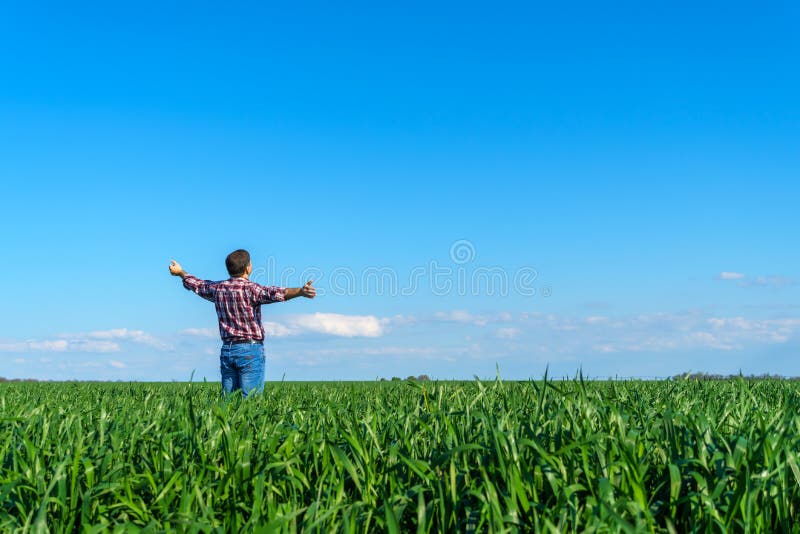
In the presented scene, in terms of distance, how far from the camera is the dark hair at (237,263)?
30.3ft

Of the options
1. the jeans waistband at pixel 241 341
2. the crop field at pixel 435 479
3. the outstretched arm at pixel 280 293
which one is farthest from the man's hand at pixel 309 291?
the crop field at pixel 435 479

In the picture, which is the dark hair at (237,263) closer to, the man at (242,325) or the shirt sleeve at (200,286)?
the man at (242,325)

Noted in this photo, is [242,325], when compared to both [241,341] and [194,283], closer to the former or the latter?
A: [241,341]

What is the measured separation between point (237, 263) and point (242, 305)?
1.96 ft

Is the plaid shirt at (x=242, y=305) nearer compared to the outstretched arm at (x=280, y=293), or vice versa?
the outstretched arm at (x=280, y=293)

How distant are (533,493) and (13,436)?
11.1 feet

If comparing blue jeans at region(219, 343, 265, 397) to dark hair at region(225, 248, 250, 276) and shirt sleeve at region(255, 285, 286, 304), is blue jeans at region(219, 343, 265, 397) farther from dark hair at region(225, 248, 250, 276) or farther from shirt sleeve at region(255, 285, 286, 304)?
dark hair at region(225, 248, 250, 276)

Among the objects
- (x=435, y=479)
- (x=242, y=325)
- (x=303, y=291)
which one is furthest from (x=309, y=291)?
(x=435, y=479)

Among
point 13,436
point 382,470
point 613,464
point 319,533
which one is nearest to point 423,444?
point 382,470

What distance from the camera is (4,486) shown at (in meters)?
3.04

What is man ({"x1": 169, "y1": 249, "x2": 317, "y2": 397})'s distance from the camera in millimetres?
8992

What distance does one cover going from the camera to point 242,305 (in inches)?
357

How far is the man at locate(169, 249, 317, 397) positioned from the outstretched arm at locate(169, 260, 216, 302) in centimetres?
15

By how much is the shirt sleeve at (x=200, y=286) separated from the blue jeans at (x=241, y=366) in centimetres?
78
